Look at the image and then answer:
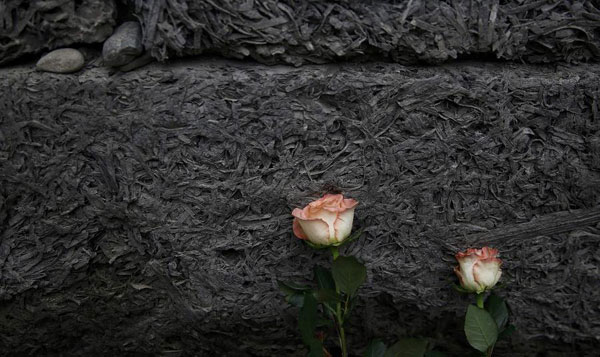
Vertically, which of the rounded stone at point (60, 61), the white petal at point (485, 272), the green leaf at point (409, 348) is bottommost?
the green leaf at point (409, 348)

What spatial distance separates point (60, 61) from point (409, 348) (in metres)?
0.78

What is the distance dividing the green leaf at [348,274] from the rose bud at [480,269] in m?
0.19

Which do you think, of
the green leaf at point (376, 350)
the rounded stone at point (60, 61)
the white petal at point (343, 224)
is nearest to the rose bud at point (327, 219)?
the white petal at point (343, 224)

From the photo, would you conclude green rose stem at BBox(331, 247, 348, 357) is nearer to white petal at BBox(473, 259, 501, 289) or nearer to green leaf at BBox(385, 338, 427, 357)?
green leaf at BBox(385, 338, 427, 357)

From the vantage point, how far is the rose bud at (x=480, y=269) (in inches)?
46.2

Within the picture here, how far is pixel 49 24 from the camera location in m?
1.14

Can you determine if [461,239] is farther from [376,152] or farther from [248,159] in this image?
[248,159]

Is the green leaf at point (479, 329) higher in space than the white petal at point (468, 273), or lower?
lower

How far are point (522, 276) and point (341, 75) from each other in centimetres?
51

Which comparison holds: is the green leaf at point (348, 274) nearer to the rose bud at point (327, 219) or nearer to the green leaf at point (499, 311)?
the rose bud at point (327, 219)

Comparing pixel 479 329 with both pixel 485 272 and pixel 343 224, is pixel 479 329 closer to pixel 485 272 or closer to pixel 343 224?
pixel 485 272

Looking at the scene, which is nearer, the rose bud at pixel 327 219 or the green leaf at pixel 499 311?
the rose bud at pixel 327 219

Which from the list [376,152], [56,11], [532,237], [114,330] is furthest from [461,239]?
[56,11]

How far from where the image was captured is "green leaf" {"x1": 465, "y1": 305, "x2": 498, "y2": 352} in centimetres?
118
